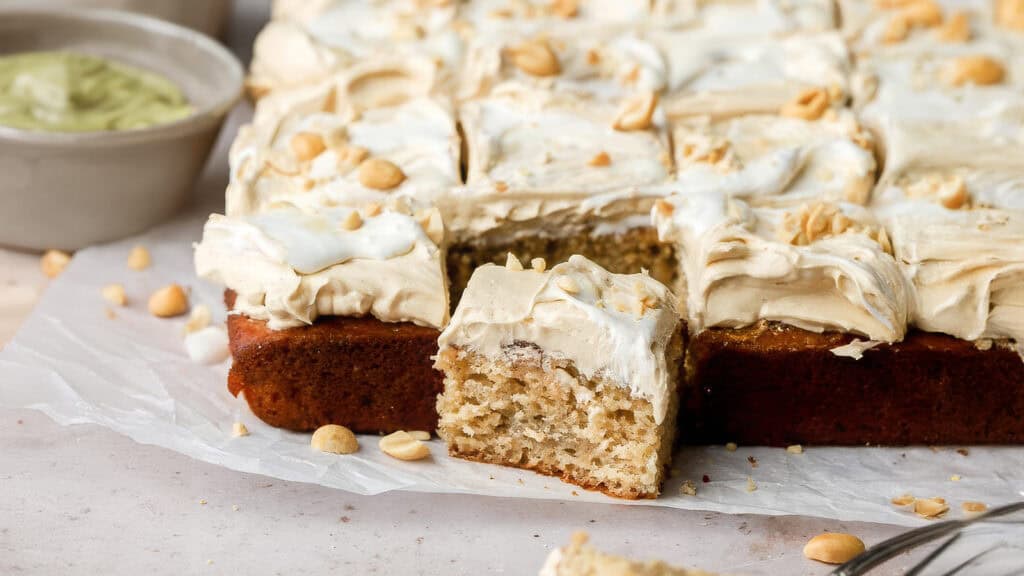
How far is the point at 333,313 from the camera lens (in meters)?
3.02

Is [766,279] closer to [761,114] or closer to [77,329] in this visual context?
[761,114]

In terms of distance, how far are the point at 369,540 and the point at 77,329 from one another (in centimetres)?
110

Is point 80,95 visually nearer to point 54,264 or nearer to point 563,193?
point 54,264

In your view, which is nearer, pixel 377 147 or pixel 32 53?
pixel 377 147

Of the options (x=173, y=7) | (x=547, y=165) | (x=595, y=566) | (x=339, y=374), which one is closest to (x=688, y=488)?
(x=595, y=566)

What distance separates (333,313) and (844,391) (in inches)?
46.9

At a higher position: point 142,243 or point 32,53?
point 32,53

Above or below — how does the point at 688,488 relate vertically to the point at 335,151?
below

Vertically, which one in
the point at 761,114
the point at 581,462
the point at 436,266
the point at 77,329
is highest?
the point at 761,114

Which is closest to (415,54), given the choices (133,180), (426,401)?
(133,180)

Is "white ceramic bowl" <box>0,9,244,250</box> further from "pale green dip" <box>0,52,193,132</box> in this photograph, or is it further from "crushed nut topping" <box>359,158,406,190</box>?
"crushed nut topping" <box>359,158,406,190</box>

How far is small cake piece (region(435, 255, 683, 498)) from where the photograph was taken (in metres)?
2.81

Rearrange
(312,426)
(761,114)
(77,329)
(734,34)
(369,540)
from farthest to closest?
(734,34) → (761,114) → (77,329) → (312,426) → (369,540)

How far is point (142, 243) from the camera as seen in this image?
3859 mm
